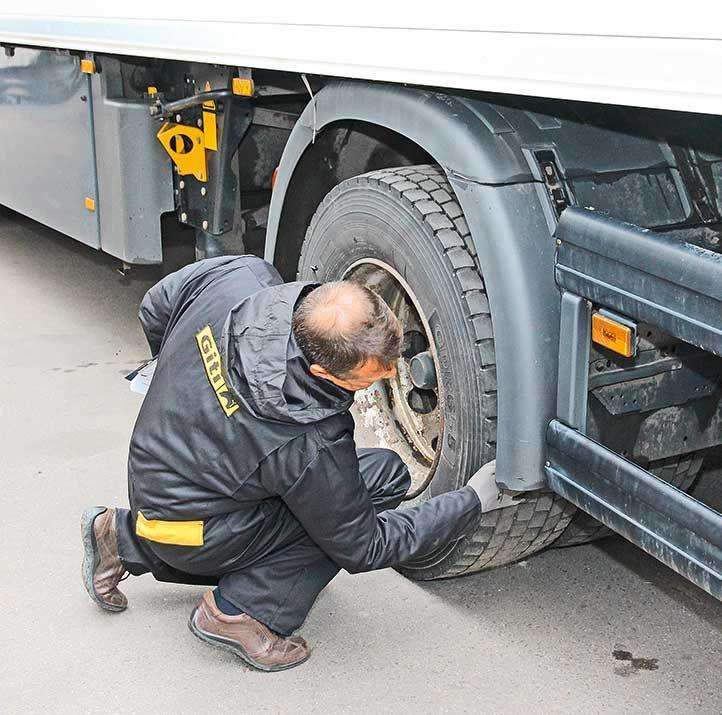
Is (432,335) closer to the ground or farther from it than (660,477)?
farther from it

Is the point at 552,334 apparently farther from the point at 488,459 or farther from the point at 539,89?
the point at 539,89


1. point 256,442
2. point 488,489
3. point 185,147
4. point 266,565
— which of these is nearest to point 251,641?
point 266,565

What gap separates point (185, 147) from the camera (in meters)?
4.25

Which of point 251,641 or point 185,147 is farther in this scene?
point 185,147

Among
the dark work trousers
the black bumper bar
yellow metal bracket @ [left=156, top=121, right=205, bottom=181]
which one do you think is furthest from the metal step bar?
yellow metal bracket @ [left=156, top=121, right=205, bottom=181]

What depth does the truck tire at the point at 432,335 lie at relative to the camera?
2.59 meters

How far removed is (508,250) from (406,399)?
861 mm

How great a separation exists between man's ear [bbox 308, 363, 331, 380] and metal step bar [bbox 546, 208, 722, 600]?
506 millimetres

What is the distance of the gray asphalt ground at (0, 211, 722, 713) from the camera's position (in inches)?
101

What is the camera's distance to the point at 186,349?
2594 mm

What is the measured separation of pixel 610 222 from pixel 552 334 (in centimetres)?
31

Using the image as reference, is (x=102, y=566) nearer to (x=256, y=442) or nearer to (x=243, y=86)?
(x=256, y=442)

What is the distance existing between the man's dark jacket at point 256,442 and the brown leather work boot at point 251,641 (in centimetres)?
23

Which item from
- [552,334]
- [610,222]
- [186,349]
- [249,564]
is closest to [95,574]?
[249,564]
